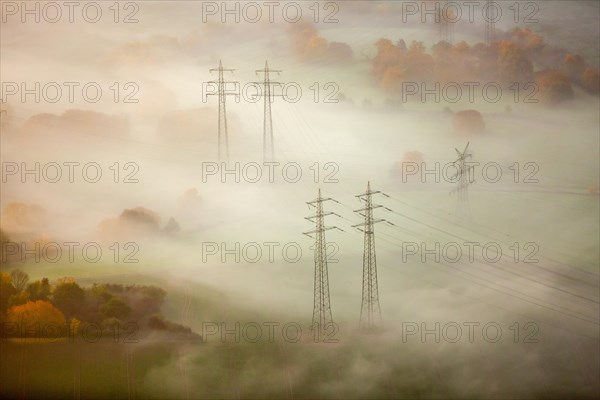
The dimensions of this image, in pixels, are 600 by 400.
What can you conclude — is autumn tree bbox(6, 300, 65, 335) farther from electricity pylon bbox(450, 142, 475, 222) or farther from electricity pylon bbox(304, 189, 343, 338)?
electricity pylon bbox(450, 142, 475, 222)

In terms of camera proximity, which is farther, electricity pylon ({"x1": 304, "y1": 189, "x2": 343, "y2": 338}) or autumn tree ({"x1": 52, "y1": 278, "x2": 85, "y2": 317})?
electricity pylon ({"x1": 304, "y1": 189, "x2": 343, "y2": 338})

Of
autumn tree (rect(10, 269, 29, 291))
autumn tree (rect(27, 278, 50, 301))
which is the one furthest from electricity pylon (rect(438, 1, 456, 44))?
autumn tree (rect(10, 269, 29, 291))

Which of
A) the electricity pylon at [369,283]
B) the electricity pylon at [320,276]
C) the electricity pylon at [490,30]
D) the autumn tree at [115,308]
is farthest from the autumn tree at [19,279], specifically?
the electricity pylon at [490,30]

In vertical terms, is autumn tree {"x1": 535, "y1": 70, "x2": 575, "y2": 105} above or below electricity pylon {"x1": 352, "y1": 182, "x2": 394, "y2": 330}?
above

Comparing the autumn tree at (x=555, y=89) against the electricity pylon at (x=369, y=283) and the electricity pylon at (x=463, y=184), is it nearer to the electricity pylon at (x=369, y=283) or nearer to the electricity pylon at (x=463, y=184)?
the electricity pylon at (x=463, y=184)

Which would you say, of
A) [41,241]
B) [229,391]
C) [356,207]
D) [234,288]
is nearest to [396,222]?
[356,207]

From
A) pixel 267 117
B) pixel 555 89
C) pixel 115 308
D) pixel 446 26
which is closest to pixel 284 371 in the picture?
pixel 115 308

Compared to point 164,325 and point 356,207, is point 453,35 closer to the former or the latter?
point 356,207
